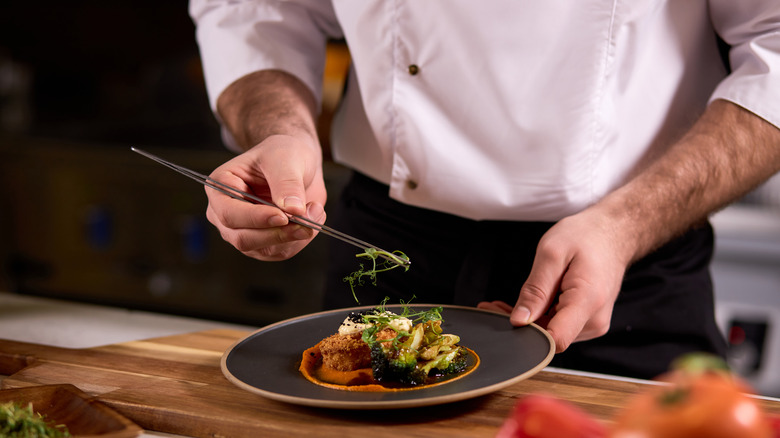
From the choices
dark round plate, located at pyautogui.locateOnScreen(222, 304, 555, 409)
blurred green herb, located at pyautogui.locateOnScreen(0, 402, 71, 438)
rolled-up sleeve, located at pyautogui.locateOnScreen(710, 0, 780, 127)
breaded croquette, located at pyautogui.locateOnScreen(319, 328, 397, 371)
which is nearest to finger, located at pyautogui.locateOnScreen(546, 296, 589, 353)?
dark round plate, located at pyautogui.locateOnScreen(222, 304, 555, 409)

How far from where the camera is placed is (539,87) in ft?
4.28

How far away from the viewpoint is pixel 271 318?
3.00 meters

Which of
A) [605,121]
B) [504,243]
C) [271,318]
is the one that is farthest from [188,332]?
[271,318]

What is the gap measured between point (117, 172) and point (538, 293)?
252 cm

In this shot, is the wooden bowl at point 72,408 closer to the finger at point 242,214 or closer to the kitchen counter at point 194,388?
the kitchen counter at point 194,388

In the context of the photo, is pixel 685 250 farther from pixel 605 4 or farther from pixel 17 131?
pixel 17 131

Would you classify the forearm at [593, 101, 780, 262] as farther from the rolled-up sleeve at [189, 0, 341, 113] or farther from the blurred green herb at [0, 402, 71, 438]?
the blurred green herb at [0, 402, 71, 438]

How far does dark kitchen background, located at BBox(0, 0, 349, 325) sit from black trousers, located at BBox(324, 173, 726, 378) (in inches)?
54.7

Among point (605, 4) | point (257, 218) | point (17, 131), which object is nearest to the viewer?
point (257, 218)

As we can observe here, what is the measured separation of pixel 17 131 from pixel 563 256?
3.51 meters

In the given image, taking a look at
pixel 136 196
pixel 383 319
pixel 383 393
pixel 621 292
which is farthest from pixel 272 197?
pixel 136 196

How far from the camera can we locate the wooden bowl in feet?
3.02

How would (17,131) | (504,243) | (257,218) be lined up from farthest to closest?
1. (17,131)
2. (504,243)
3. (257,218)

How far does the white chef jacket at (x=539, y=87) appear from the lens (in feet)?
4.17
